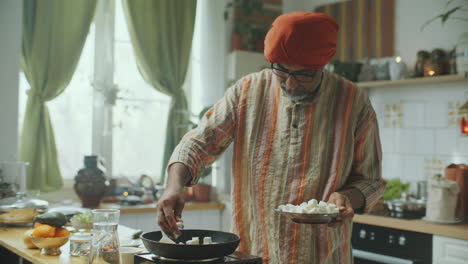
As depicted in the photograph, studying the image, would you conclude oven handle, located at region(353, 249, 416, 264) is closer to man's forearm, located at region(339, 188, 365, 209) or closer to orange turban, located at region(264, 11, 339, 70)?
man's forearm, located at region(339, 188, 365, 209)

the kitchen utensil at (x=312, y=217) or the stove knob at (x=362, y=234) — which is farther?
the stove knob at (x=362, y=234)

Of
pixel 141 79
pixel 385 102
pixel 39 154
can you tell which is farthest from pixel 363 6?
pixel 39 154

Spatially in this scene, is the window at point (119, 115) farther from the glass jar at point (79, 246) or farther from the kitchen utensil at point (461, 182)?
the kitchen utensil at point (461, 182)

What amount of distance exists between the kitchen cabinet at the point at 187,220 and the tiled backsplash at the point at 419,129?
54.8 inches

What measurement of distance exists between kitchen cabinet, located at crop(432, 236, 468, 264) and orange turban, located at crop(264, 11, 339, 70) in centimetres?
179

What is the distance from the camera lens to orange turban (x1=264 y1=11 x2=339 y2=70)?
1.73 m

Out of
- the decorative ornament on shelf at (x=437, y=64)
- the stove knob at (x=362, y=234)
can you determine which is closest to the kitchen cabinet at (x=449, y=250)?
the stove knob at (x=362, y=234)

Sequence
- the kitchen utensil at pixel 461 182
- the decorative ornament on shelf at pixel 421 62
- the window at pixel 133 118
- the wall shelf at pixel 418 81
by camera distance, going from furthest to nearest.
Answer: the window at pixel 133 118 < the decorative ornament on shelf at pixel 421 62 < the wall shelf at pixel 418 81 < the kitchen utensil at pixel 461 182

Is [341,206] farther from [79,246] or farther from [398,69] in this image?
[398,69]

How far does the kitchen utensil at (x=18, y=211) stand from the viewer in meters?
2.86

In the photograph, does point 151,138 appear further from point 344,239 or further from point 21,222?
point 344,239

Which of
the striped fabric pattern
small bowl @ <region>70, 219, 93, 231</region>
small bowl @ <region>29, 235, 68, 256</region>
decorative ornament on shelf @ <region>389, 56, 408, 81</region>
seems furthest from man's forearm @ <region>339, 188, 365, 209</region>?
the striped fabric pattern

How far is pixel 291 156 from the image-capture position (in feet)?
6.04

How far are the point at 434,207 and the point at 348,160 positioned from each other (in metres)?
1.65
